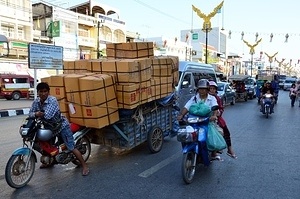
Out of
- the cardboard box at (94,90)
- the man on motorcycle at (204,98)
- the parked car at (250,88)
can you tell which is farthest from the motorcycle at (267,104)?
the parked car at (250,88)

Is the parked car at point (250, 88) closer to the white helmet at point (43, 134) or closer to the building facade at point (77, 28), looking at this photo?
the building facade at point (77, 28)

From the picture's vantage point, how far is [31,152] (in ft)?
14.0

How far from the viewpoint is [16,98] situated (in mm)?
24516

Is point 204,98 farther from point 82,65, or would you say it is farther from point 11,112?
point 11,112

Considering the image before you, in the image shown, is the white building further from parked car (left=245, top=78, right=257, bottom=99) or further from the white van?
the white van

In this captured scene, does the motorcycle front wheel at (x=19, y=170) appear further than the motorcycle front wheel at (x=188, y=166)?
No

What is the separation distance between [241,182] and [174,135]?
10.2 feet

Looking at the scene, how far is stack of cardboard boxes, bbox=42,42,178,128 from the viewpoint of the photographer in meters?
4.90

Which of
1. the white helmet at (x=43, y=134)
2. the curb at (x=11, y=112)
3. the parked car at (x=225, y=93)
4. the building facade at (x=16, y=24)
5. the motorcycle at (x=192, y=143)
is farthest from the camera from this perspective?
the building facade at (x=16, y=24)

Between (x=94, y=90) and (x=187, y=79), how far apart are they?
18.2 ft

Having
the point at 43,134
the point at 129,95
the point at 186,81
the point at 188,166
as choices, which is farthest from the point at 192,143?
the point at 186,81

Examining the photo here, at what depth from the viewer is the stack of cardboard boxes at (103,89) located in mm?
4898

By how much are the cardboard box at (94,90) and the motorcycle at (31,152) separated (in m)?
0.80

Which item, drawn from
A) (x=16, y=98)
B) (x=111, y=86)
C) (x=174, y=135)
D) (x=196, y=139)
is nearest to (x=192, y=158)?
(x=196, y=139)
